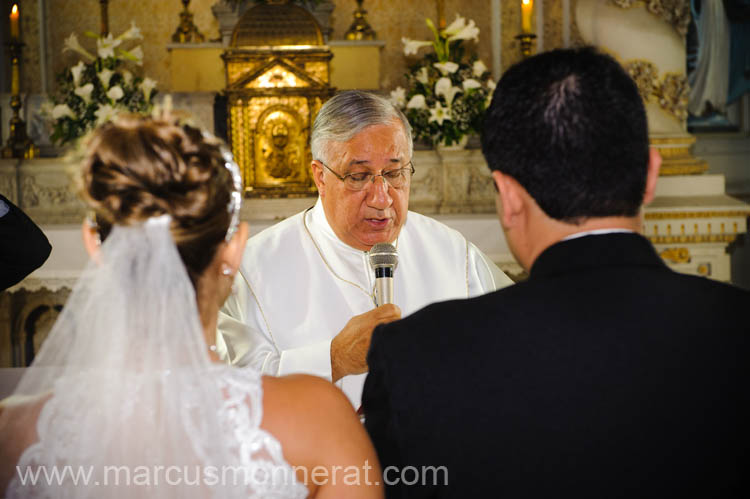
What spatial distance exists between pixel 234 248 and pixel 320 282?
67.2 inches

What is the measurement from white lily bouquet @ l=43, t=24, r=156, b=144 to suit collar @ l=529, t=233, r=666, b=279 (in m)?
5.24

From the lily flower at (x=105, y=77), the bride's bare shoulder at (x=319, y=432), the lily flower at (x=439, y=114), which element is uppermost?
the lily flower at (x=105, y=77)

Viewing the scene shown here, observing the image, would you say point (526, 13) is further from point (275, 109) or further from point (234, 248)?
point (234, 248)

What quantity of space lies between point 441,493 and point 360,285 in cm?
193

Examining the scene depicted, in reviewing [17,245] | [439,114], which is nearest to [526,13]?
[439,114]

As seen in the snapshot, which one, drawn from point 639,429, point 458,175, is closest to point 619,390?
point 639,429

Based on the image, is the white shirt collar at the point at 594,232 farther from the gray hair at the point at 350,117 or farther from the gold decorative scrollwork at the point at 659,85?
the gold decorative scrollwork at the point at 659,85

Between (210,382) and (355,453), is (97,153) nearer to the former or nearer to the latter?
(210,382)

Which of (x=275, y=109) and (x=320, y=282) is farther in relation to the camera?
(x=275, y=109)

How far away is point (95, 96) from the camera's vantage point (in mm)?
6336

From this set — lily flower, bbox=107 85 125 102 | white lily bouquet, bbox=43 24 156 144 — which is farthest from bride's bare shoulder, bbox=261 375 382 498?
lily flower, bbox=107 85 125 102

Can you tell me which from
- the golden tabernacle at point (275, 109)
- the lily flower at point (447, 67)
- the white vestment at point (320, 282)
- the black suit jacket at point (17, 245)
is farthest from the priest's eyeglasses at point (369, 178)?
the golden tabernacle at point (275, 109)

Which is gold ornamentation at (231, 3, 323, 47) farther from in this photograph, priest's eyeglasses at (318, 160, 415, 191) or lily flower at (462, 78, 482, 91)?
priest's eyeglasses at (318, 160, 415, 191)

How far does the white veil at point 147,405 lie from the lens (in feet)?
5.20
